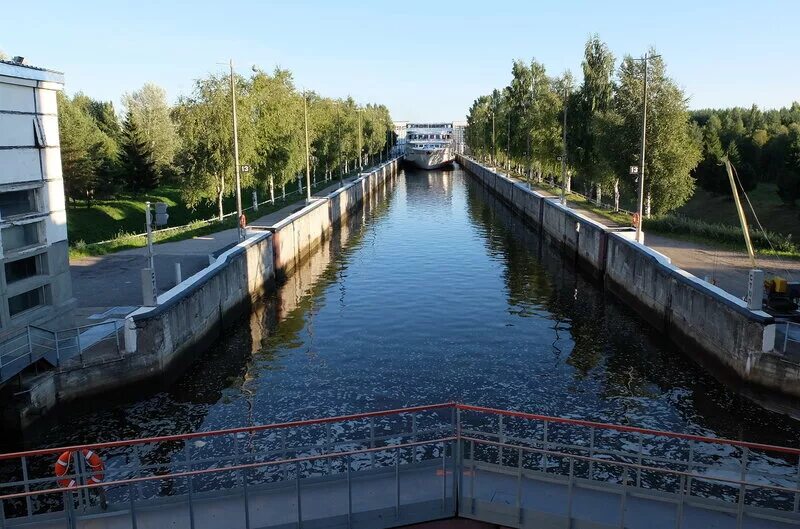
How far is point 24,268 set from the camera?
16.6 m

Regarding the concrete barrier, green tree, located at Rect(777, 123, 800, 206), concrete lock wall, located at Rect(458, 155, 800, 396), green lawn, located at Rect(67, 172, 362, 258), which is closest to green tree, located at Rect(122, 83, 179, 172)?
green lawn, located at Rect(67, 172, 362, 258)

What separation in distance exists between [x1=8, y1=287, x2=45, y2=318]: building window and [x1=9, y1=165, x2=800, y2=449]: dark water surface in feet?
9.54

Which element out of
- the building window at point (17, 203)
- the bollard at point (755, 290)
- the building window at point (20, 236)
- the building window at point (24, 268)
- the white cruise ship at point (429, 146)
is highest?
the white cruise ship at point (429, 146)

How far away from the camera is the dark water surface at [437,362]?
16.6m

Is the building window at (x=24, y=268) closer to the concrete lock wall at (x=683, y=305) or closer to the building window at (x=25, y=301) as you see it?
the building window at (x=25, y=301)

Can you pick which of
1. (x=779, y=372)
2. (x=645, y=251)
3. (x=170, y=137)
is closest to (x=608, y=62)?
(x=645, y=251)

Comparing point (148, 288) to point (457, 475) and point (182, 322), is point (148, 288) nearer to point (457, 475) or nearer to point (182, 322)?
point (182, 322)

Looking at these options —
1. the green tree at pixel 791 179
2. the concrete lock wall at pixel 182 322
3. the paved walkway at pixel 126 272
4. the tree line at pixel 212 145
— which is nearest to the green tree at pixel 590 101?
the green tree at pixel 791 179

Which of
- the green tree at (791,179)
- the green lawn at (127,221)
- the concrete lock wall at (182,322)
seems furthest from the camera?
the green tree at (791,179)

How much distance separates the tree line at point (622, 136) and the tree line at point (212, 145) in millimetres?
21428

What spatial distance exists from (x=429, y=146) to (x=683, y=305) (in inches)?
4187

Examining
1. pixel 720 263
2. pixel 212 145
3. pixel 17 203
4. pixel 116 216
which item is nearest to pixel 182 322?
pixel 17 203

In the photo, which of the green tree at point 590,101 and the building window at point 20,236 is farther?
the green tree at point 590,101

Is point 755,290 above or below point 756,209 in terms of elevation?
above
